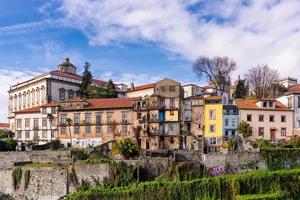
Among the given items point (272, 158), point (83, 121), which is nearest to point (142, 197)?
point (272, 158)

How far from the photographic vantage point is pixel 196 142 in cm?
4884

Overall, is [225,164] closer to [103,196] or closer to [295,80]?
[103,196]

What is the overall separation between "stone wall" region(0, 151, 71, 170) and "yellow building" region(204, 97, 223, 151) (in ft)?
48.7

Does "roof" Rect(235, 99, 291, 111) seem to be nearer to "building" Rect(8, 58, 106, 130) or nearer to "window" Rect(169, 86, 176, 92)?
"window" Rect(169, 86, 176, 92)

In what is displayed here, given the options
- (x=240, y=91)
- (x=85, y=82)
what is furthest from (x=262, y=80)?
(x=85, y=82)

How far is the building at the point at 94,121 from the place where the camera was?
51500 mm

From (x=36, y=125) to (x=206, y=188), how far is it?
92.0 feet

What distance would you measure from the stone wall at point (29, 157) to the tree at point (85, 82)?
19.8m

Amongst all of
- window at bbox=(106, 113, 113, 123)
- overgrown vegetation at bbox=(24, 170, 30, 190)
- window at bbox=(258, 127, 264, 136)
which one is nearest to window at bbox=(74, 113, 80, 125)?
window at bbox=(106, 113, 113, 123)

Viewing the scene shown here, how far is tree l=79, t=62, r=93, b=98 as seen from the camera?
62.3 meters

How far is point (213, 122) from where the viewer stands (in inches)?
1922

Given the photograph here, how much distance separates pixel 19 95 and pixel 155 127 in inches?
1046

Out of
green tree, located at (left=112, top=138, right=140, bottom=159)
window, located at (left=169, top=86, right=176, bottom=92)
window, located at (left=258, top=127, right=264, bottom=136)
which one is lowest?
green tree, located at (left=112, top=138, right=140, bottom=159)

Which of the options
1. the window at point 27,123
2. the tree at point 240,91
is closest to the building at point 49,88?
the window at point 27,123
